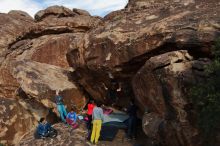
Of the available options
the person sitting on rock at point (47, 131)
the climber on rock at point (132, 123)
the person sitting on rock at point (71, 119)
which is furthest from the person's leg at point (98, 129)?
the person sitting on rock at point (71, 119)

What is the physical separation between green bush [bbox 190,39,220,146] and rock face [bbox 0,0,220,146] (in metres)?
0.51

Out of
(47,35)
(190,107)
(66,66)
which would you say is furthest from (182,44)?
(47,35)

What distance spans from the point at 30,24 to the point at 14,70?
12704mm

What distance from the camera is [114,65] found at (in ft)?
63.0

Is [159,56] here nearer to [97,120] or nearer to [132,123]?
[97,120]

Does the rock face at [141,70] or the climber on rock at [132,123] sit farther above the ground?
the rock face at [141,70]

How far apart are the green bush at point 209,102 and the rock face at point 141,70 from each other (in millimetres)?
511

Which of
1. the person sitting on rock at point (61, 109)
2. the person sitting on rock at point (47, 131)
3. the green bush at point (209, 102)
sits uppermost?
the green bush at point (209, 102)

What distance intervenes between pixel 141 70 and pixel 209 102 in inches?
161

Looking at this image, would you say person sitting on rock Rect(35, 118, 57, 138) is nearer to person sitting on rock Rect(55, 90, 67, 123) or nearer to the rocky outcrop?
person sitting on rock Rect(55, 90, 67, 123)

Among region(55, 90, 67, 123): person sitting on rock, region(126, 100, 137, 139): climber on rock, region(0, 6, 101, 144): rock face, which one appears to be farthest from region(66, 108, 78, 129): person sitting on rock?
region(126, 100, 137, 139): climber on rock

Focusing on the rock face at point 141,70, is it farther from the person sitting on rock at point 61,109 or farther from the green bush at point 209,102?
the person sitting on rock at point 61,109

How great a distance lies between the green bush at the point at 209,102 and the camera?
42.9ft

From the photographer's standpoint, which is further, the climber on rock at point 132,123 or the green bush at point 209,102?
the climber on rock at point 132,123
